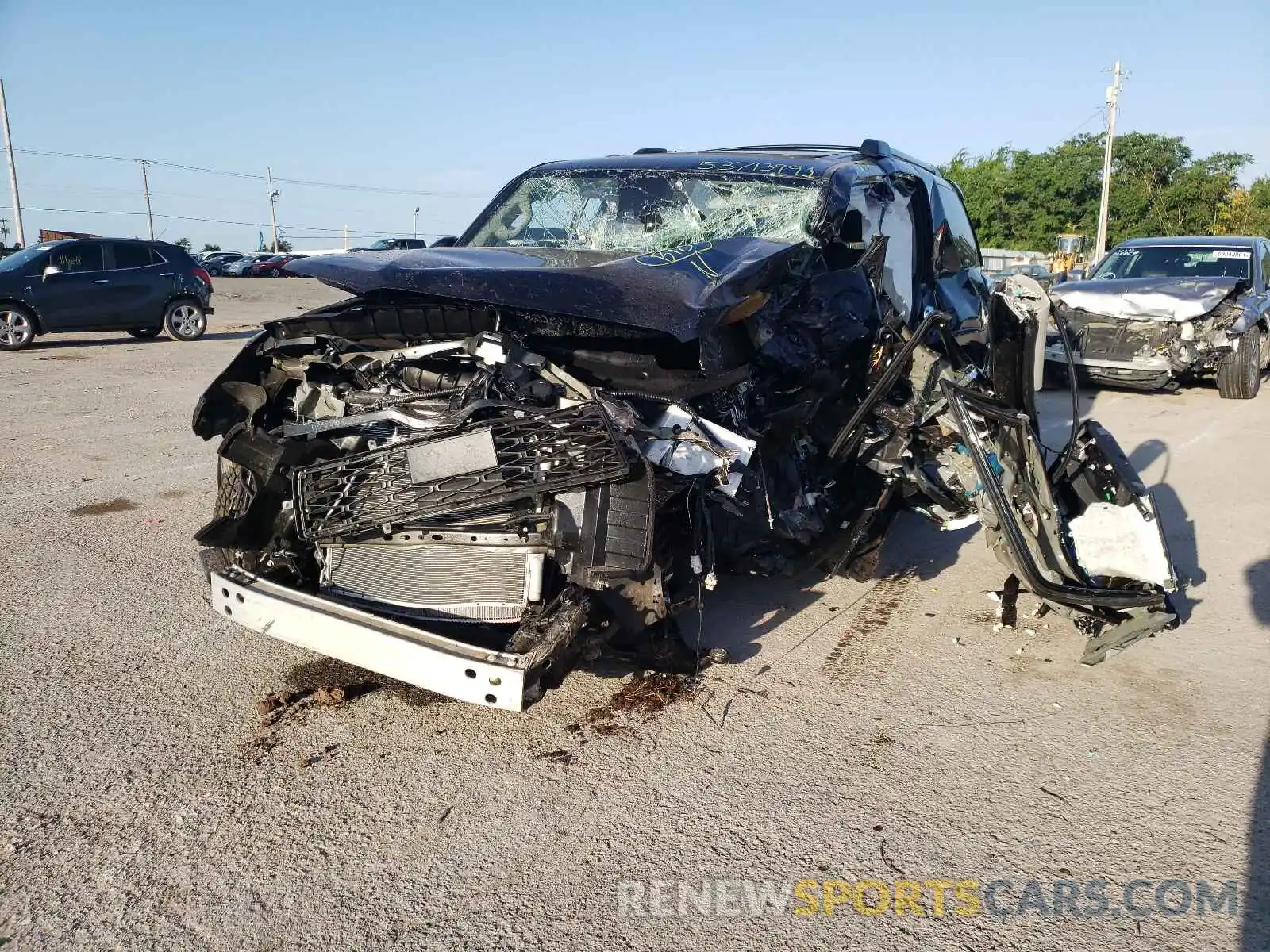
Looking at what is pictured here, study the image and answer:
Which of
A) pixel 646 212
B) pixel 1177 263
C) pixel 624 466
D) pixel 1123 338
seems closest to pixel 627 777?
pixel 624 466

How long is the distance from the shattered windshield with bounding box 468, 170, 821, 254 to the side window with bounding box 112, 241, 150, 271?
12.0 metres

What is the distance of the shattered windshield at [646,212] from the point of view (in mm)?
4816

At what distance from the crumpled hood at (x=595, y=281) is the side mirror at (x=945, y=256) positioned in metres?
2.30

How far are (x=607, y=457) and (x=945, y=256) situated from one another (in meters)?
3.88

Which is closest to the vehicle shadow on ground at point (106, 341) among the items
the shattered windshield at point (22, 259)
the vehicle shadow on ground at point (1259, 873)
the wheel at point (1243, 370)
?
the shattered windshield at point (22, 259)

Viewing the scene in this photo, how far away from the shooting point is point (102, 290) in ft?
48.2

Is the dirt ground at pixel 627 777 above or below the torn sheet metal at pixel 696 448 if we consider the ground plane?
below

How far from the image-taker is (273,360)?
11.9 feet

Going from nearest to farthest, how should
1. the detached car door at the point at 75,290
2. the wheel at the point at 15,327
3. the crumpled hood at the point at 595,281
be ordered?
the crumpled hood at the point at 595,281
the wheel at the point at 15,327
the detached car door at the point at 75,290

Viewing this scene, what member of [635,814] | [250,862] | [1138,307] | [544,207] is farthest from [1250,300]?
[250,862]

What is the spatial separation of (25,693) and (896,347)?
145 inches

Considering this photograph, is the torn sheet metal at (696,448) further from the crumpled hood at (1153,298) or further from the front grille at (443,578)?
the crumpled hood at (1153,298)

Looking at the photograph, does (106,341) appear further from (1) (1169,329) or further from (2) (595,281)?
(1) (1169,329)

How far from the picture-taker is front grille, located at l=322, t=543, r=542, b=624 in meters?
3.16
